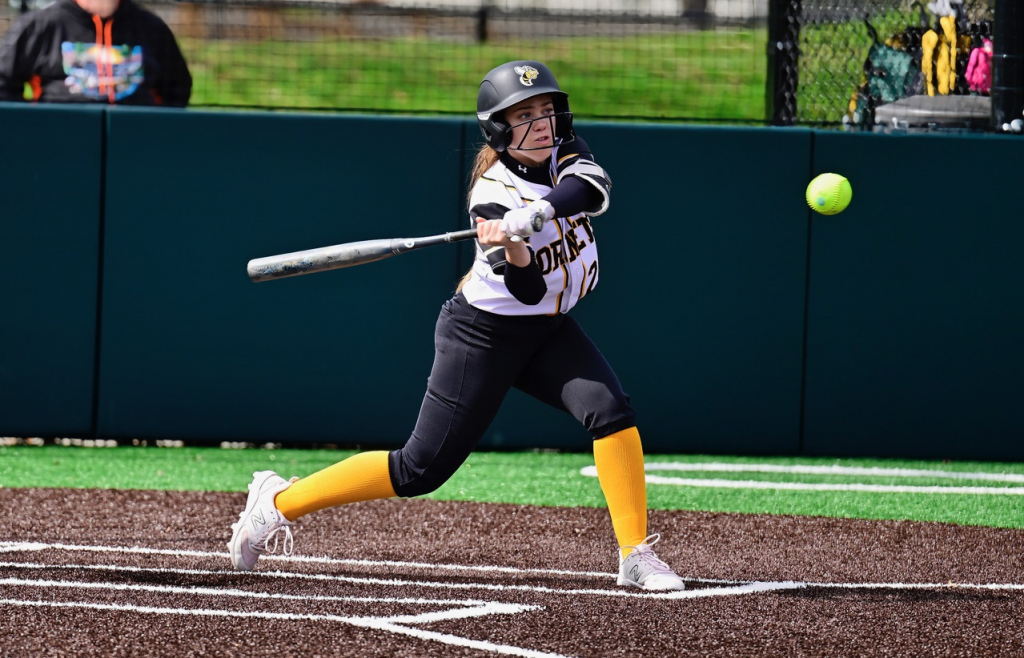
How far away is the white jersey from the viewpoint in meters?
4.54

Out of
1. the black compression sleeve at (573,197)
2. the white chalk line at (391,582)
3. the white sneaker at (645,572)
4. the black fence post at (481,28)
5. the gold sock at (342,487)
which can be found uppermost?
the black fence post at (481,28)

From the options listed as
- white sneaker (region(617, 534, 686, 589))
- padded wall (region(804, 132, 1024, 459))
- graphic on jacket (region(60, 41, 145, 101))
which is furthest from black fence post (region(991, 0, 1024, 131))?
graphic on jacket (region(60, 41, 145, 101))

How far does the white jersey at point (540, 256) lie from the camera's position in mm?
4535

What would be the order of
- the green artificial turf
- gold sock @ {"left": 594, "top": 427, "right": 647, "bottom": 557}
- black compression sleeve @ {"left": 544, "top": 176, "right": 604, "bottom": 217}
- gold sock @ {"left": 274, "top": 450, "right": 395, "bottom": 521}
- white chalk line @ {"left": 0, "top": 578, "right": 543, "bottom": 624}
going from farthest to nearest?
the green artificial turf, gold sock @ {"left": 274, "top": 450, "right": 395, "bottom": 521}, gold sock @ {"left": 594, "top": 427, "right": 647, "bottom": 557}, black compression sleeve @ {"left": 544, "top": 176, "right": 604, "bottom": 217}, white chalk line @ {"left": 0, "top": 578, "right": 543, "bottom": 624}

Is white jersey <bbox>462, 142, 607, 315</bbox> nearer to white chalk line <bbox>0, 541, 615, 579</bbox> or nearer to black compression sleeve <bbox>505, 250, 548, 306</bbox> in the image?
black compression sleeve <bbox>505, 250, 548, 306</bbox>

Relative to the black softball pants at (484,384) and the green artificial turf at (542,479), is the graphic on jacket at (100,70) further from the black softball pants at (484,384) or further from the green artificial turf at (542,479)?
the black softball pants at (484,384)

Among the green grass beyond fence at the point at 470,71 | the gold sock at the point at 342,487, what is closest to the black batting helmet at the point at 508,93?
the gold sock at the point at 342,487

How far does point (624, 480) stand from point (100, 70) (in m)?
4.65

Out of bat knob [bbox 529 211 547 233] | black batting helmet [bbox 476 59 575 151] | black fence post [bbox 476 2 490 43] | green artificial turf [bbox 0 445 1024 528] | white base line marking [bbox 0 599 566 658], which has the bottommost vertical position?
green artificial turf [bbox 0 445 1024 528]

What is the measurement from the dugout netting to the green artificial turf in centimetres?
192

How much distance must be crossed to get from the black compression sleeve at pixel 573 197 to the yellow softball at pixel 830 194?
3439 millimetres

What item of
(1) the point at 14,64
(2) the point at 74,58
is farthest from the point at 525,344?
(1) the point at 14,64

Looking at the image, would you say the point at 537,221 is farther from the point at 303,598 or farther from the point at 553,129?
the point at 303,598

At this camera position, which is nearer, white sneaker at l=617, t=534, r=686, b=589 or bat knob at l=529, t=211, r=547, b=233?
bat knob at l=529, t=211, r=547, b=233
